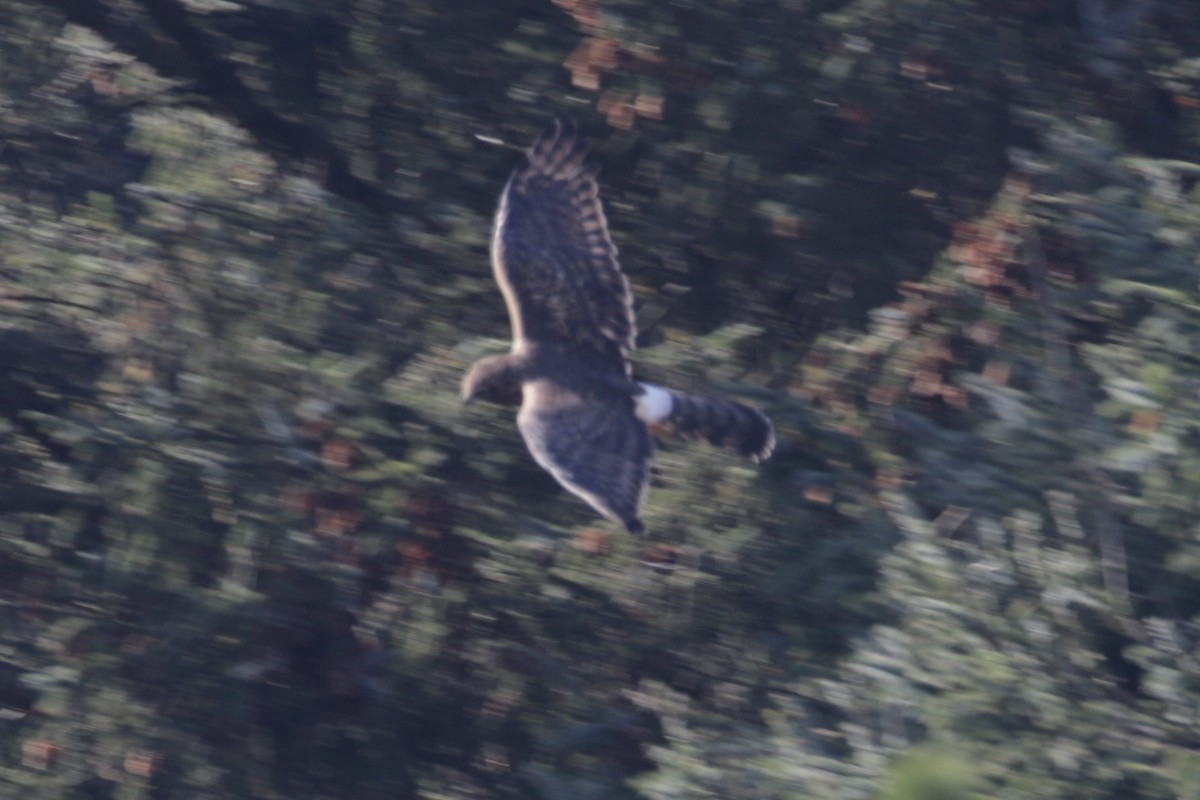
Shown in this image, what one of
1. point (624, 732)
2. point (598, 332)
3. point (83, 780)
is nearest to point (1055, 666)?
point (624, 732)

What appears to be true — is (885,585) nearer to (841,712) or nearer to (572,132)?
(841,712)

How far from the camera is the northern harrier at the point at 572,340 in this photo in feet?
15.3

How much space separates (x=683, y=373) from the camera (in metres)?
4.89

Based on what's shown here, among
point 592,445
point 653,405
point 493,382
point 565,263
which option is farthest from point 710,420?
point 565,263

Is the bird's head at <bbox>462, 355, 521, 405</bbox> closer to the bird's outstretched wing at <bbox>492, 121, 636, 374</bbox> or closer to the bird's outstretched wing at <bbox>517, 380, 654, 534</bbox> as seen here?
the bird's outstretched wing at <bbox>517, 380, 654, 534</bbox>

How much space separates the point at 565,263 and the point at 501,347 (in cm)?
38

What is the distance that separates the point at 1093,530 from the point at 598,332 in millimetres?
1724

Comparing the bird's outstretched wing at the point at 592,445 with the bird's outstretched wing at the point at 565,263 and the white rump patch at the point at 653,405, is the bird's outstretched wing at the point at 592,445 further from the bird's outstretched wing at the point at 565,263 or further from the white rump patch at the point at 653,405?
the bird's outstretched wing at the point at 565,263

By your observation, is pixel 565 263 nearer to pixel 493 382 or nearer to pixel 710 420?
pixel 493 382

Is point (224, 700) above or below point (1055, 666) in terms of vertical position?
below

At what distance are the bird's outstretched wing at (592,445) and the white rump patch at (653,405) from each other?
0.03 m

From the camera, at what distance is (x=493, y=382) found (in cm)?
487

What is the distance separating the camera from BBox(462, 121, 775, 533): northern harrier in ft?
15.3

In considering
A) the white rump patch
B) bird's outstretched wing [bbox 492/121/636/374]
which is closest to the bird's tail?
the white rump patch
